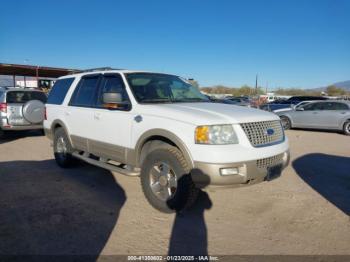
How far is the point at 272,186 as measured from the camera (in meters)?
5.16

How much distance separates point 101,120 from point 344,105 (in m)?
12.0

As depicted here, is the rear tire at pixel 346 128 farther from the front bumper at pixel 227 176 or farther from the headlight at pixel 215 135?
the headlight at pixel 215 135

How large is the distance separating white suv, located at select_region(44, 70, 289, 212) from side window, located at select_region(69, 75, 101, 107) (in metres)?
0.02

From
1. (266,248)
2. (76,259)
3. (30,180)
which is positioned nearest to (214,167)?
(266,248)

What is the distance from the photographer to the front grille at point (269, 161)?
3600mm

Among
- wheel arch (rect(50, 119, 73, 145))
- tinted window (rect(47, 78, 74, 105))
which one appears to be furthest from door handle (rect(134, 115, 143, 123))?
tinted window (rect(47, 78, 74, 105))

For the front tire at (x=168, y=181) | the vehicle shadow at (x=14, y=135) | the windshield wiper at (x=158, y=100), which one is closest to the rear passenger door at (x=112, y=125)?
the windshield wiper at (x=158, y=100)

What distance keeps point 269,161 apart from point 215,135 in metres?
0.87

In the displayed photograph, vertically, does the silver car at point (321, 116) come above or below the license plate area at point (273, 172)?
above

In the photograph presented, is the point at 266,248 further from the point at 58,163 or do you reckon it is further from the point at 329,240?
the point at 58,163

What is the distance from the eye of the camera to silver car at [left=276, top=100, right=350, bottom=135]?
12758 mm

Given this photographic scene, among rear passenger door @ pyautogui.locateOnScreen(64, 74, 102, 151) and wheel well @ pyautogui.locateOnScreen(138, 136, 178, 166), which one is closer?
wheel well @ pyautogui.locateOnScreen(138, 136, 178, 166)

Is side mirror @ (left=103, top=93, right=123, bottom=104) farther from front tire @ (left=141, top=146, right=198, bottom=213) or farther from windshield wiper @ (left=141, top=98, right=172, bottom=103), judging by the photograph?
front tire @ (left=141, top=146, right=198, bottom=213)

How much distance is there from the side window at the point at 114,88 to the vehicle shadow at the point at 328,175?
3481mm
